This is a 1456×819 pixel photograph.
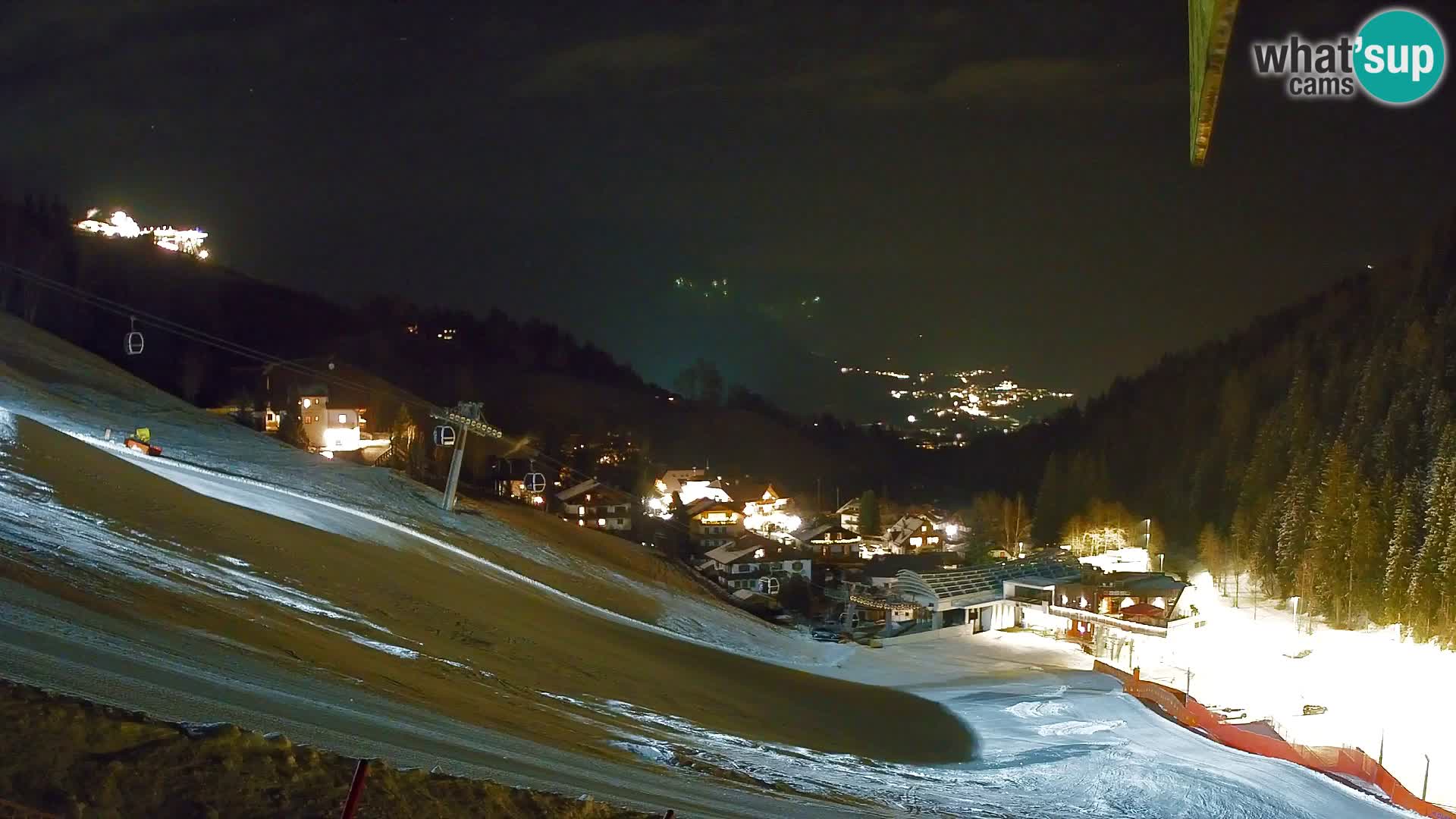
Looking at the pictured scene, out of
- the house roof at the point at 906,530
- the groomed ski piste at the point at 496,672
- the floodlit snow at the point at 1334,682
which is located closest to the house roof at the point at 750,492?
the house roof at the point at 906,530

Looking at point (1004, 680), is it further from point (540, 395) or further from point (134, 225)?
point (134, 225)

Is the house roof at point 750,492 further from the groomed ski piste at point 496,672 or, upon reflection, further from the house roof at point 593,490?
the groomed ski piste at point 496,672

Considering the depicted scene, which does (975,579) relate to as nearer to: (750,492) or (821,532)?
(821,532)

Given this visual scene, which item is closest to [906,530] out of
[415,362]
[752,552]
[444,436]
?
[752,552]

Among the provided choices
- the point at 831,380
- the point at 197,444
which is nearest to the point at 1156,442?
the point at 197,444

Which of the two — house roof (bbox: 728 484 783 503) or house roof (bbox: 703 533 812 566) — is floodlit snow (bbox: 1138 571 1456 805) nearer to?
house roof (bbox: 703 533 812 566)

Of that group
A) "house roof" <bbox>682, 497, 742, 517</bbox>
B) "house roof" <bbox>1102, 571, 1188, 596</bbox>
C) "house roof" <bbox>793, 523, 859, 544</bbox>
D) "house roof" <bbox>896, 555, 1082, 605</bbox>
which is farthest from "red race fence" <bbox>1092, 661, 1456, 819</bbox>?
"house roof" <bbox>793, 523, 859, 544</bbox>

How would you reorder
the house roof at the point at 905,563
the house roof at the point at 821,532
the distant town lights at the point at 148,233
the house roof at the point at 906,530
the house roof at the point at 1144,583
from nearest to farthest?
the house roof at the point at 1144,583 < the house roof at the point at 905,563 < the house roof at the point at 821,532 < the house roof at the point at 906,530 < the distant town lights at the point at 148,233
